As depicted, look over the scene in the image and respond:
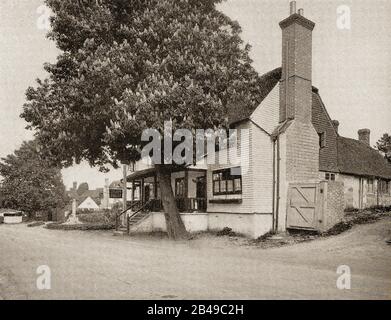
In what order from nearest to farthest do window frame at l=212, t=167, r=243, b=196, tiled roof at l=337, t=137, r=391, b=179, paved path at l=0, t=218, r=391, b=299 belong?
paved path at l=0, t=218, r=391, b=299 < window frame at l=212, t=167, r=243, b=196 < tiled roof at l=337, t=137, r=391, b=179

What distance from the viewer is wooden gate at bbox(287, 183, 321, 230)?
18.5m

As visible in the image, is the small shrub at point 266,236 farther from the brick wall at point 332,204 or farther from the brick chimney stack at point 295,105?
the brick wall at point 332,204

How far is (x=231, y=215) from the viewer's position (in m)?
22.2

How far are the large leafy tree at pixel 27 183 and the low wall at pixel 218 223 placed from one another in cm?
3259

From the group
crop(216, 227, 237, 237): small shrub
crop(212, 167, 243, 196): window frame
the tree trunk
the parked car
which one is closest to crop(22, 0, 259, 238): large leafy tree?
the tree trunk

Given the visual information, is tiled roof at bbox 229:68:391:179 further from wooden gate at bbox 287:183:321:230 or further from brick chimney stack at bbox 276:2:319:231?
wooden gate at bbox 287:183:321:230

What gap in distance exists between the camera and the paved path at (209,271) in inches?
315

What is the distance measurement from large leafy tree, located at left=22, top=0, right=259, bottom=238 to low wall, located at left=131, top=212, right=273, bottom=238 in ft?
18.2

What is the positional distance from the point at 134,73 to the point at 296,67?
27.4 ft

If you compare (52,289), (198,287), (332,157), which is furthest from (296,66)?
(52,289)
